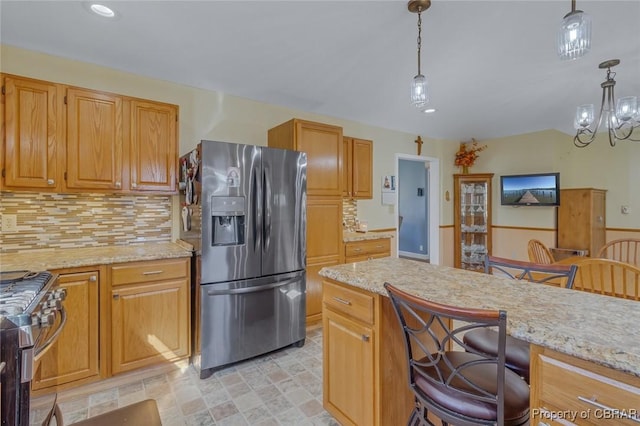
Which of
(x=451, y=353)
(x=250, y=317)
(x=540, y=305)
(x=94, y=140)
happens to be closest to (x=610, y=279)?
(x=540, y=305)

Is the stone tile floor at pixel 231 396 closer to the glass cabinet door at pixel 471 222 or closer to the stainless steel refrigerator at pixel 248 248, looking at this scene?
the stainless steel refrigerator at pixel 248 248

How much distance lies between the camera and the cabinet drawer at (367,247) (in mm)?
3365

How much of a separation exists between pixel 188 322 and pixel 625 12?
3790mm

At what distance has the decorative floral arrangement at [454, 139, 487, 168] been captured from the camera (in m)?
5.44

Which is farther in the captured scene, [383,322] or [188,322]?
[188,322]

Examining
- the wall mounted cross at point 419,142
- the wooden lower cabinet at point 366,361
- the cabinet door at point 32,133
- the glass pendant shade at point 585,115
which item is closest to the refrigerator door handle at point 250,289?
the wooden lower cabinet at point 366,361

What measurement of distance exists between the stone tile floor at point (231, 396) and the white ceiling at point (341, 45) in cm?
253

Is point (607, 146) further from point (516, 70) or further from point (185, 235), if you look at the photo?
point (185, 235)

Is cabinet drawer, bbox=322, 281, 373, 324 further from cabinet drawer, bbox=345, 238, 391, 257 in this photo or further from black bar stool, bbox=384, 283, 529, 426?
cabinet drawer, bbox=345, 238, 391, 257

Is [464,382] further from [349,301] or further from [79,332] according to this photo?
[79,332]

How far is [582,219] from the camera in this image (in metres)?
4.32

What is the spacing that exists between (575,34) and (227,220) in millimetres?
2375

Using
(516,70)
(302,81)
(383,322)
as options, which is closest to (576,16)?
(516,70)

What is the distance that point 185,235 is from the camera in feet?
8.92
